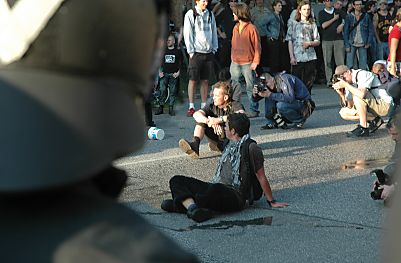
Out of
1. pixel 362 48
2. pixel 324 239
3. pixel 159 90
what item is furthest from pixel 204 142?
pixel 362 48

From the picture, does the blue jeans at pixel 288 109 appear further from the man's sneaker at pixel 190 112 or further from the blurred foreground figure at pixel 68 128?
the blurred foreground figure at pixel 68 128

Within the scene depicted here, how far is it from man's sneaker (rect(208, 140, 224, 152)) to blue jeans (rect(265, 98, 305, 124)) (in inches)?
66.4

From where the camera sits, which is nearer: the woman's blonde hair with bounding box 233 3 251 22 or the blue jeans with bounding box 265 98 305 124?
the blue jeans with bounding box 265 98 305 124

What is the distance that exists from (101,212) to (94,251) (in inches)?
3.0

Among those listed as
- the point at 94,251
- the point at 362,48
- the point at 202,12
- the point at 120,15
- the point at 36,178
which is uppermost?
the point at 120,15

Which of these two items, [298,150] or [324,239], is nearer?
[324,239]

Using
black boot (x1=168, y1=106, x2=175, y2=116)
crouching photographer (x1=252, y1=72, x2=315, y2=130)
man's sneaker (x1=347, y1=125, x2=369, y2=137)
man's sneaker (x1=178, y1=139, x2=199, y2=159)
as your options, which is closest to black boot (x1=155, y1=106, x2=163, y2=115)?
black boot (x1=168, y1=106, x2=175, y2=116)

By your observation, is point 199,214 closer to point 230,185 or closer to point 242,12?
point 230,185

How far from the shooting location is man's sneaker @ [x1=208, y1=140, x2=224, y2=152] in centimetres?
897

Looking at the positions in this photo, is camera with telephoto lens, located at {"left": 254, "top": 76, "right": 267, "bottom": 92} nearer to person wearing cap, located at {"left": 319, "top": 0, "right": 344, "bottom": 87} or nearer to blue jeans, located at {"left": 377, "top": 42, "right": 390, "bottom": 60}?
person wearing cap, located at {"left": 319, "top": 0, "right": 344, "bottom": 87}

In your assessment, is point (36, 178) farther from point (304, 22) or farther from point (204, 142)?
Answer: point (304, 22)

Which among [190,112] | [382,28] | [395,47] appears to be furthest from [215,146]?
[382,28]

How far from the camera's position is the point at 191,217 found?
20.6 ft

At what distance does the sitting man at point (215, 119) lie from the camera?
27.6 feet
